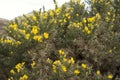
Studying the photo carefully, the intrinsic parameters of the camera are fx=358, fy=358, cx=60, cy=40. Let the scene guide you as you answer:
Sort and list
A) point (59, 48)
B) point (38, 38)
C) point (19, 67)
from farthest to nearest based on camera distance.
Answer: point (59, 48), point (38, 38), point (19, 67)

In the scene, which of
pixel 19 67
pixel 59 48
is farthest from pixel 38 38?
pixel 59 48

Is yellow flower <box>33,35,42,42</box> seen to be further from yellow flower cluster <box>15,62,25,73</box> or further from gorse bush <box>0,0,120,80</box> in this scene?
yellow flower cluster <box>15,62,25,73</box>

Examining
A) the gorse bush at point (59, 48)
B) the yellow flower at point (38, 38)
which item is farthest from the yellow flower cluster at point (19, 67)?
the yellow flower at point (38, 38)

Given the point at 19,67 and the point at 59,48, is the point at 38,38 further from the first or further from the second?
the point at 59,48

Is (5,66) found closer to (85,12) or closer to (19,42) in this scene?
(19,42)

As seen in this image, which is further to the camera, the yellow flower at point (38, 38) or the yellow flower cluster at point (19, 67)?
the yellow flower at point (38, 38)

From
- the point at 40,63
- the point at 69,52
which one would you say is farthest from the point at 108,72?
the point at 40,63

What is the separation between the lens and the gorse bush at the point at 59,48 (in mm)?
7391

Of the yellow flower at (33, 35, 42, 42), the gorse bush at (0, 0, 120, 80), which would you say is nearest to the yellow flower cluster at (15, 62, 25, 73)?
the gorse bush at (0, 0, 120, 80)

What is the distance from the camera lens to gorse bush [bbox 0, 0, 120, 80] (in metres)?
7.39

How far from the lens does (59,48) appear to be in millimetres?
8469

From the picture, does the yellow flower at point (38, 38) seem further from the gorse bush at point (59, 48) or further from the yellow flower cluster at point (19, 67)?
the yellow flower cluster at point (19, 67)

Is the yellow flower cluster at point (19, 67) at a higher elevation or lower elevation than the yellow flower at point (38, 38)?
lower

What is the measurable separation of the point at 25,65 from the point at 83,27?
166cm
